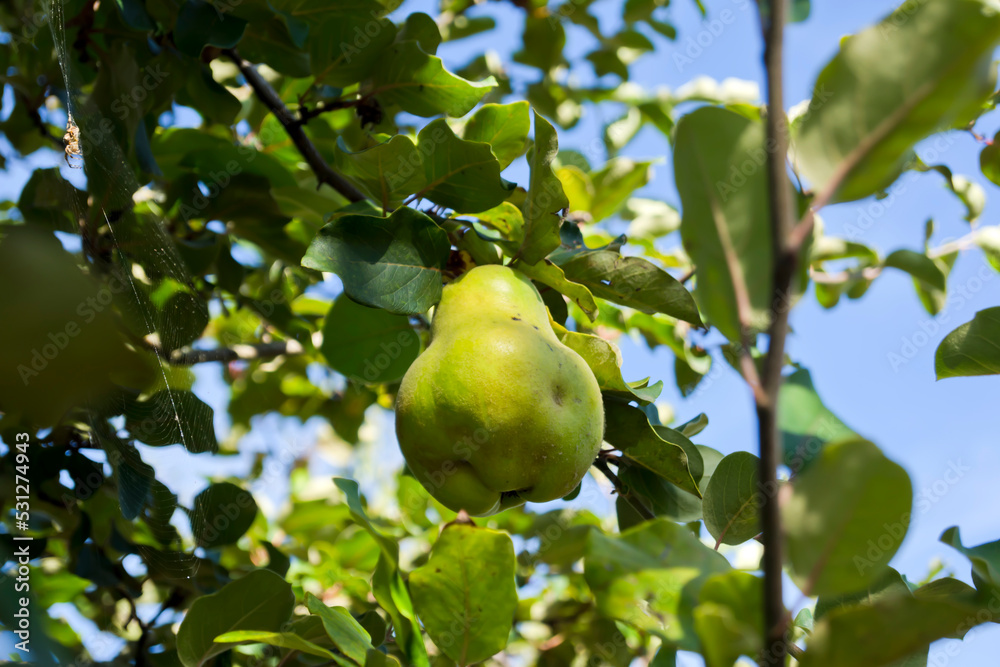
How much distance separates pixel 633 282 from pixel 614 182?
943 millimetres

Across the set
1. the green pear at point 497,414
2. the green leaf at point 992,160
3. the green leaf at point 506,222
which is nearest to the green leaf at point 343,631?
the green pear at point 497,414

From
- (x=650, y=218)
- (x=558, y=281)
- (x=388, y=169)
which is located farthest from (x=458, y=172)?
(x=650, y=218)

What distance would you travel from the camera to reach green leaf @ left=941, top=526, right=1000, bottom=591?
30.0 inches

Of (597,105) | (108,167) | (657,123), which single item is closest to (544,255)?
(108,167)

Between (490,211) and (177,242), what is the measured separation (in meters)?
0.73

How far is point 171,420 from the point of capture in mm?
1134

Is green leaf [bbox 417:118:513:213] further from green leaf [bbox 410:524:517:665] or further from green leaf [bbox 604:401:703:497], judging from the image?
green leaf [bbox 410:524:517:665]

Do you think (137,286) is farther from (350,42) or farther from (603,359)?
(603,359)

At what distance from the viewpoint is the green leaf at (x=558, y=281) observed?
997 millimetres

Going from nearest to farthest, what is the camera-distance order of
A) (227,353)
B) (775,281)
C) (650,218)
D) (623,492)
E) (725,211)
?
(775,281), (725,211), (623,492), (227,353), (650,218)

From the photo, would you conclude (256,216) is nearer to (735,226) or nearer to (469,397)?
(469,397)

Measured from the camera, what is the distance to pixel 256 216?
1.58 metres

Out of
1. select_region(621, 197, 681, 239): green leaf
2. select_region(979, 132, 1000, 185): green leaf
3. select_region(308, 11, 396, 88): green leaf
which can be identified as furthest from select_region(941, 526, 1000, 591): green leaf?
select_region(621, 197, 681, 239): green leaf

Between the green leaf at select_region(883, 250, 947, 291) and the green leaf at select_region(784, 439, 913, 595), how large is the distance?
2.92ft
